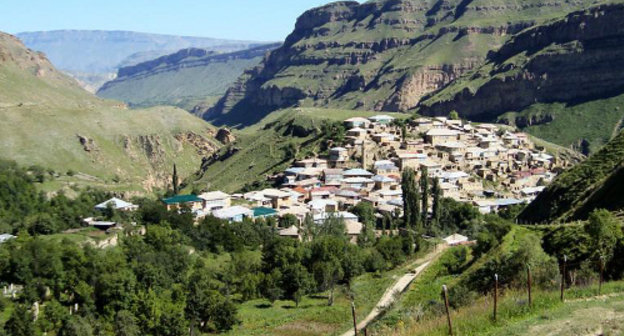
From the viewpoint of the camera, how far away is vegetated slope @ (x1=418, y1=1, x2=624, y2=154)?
512 feet

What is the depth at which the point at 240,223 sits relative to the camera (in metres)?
63.1

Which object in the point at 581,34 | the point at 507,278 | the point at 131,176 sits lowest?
the point at 131,176

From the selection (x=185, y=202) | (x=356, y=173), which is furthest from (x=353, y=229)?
(x=356, y=173)

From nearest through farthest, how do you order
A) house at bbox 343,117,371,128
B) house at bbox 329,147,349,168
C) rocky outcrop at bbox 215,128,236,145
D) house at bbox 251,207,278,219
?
house at bbox 251,207,278,219 < house at bbox 329,147,349,168 < house at bbox 343,117,371,128 < rocky outcrop at bbox 215,128,236,145

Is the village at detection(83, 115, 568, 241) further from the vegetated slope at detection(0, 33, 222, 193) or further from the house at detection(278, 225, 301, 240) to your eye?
the vegetated slope at detection(0, 33, 222, 193)

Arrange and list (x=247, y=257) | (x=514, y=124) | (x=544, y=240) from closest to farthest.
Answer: (x=544, y=240), (x=247, y=257), (x=514, y=124)

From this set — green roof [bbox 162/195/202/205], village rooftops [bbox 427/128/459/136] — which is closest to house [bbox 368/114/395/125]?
village rooftops [bbox 427/128/459/136]

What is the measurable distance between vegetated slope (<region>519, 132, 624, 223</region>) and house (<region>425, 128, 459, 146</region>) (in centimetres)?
4095

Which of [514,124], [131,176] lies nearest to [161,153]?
[131,176]

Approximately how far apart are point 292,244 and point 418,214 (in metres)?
15.5

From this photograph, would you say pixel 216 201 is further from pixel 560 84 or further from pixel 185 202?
pixel 560 84

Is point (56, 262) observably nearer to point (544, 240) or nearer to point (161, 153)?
point (544, 240)

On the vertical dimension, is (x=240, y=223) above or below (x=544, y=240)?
below

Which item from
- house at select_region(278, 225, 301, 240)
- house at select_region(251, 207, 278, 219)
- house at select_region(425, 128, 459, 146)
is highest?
house at select_region(425, 128, 459, 146)
